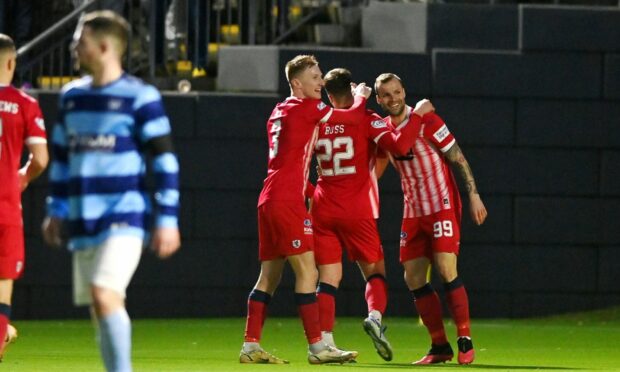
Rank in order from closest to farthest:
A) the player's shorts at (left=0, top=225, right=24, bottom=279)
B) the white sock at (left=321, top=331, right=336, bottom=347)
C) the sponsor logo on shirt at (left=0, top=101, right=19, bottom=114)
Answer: the player's shorts at (left=0, top=225, right=24, bottom=279) < the sponsor logo on shirt at (left=0, top=101, right=19, bottom=114) < the white sock at (left=321, top=331, right=336, bottom=347)

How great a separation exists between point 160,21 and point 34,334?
12.5 ft

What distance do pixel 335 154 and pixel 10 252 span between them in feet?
7.92

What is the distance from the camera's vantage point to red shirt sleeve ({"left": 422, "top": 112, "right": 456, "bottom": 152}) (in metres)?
9.99

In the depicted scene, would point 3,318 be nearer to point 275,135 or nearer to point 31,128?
point 31,128

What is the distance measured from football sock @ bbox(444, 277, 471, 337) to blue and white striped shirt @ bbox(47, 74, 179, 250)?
364 cm

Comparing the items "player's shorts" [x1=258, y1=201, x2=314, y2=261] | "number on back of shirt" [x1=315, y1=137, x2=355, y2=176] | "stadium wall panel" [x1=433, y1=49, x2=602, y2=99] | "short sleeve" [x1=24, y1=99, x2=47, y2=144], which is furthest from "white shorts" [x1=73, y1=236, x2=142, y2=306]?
"stadium wall panel" [x1=433, y1=49, x2=602, y2=99]

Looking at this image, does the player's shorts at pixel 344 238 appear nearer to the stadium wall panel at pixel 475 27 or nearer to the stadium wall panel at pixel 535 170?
the stadium wall panel at pixel 535 170

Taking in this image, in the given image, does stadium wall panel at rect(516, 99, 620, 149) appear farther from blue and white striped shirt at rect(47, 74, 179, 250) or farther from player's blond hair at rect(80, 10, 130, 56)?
player's blond hair at rect(80, 10, 130, 56)

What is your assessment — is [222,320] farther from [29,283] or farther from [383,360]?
[383,360]

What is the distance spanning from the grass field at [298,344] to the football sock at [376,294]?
1.15ft

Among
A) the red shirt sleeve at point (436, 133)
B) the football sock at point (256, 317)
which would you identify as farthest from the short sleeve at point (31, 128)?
the red shirt sleeve at point (436, 133)

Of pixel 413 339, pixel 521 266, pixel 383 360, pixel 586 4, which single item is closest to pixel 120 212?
pixel 383 360

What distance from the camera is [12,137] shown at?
8594 mm

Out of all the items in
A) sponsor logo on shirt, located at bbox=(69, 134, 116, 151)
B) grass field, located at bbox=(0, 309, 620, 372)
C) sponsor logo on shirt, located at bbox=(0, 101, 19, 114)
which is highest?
sponsor logo on shirt, located at bbox=(69, 134, 116, 151)
